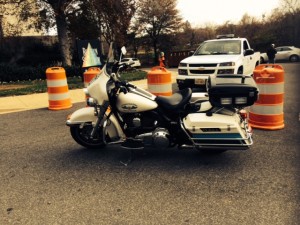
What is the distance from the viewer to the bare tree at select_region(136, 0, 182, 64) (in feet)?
120

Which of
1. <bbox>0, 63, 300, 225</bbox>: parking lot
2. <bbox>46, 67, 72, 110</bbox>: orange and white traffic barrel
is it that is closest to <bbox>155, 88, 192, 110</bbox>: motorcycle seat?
<bbox>0, 63, 300, 225</bbox>: parking lot

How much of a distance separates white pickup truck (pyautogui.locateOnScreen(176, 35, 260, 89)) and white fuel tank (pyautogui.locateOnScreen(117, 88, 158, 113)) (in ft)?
17.1

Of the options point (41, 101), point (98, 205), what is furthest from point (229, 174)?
point (41, 101)

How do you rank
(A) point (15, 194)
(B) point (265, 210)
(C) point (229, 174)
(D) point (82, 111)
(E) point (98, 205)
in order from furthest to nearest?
(D) point (82, 111) → (C) point (229, 174) → (A) point (15, 194) → (E) point (98, 205) → (B) point (265, 210)

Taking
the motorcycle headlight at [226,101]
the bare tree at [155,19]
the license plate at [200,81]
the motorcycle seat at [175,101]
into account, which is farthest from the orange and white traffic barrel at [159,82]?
the bare tree at [155,19]

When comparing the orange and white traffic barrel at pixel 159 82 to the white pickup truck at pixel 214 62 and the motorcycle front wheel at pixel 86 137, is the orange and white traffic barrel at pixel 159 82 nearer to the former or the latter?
the motorcycle front wheel at pixel 86 137

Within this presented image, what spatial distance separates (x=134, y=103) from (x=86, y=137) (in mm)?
1297

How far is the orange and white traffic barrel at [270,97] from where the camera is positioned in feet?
19.0

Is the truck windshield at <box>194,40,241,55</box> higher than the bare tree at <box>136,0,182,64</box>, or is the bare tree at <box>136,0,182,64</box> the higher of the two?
the bare tree at <box>136,0,182,64</box>

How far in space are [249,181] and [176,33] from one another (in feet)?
115

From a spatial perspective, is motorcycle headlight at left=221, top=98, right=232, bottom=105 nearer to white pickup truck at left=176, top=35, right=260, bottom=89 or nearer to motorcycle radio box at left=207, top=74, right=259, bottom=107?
motorcycle radio box at left=207, top=74, right=259, bottom=107

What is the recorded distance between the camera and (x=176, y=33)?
37375mm

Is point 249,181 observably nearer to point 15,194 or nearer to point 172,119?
point 172,119

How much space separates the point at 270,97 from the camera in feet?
19.2
